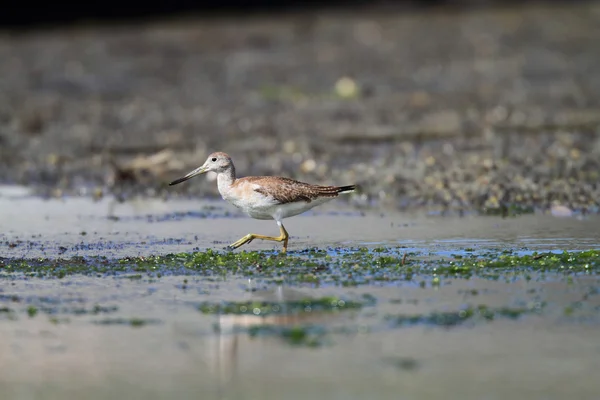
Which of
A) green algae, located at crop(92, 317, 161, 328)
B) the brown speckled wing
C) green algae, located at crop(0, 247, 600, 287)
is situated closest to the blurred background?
the brown speckled wing

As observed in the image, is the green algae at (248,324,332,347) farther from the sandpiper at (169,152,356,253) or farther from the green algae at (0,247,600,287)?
the sandpiper at (169,152,356,253)

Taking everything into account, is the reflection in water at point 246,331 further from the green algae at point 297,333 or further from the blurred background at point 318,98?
the blurred background at point 318,98

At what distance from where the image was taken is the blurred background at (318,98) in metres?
13.5

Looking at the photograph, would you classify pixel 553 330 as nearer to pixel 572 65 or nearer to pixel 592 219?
pixel 592 219

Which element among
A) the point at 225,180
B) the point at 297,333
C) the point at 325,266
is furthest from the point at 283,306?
the point at 225,180

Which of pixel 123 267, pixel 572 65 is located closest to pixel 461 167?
pixel 123 267

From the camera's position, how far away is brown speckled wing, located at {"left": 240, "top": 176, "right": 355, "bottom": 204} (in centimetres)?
941

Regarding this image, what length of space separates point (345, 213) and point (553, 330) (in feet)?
17.1

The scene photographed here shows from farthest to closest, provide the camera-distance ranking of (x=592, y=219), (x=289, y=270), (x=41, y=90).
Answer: (x=41, y=90) → (x=592, y=219) → (x=289, y=270)

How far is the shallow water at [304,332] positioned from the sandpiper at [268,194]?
330 mm

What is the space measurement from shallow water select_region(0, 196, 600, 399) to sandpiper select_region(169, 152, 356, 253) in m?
0.33

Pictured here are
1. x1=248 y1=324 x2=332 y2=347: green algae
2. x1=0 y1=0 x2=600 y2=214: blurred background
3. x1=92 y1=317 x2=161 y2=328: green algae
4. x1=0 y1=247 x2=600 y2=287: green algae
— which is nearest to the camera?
x1=248 y1=324 x2=332 y2=347: green algae

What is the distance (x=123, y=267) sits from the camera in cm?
858

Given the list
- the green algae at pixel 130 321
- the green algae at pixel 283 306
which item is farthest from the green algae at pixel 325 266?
the green algae at pixel 130 321
